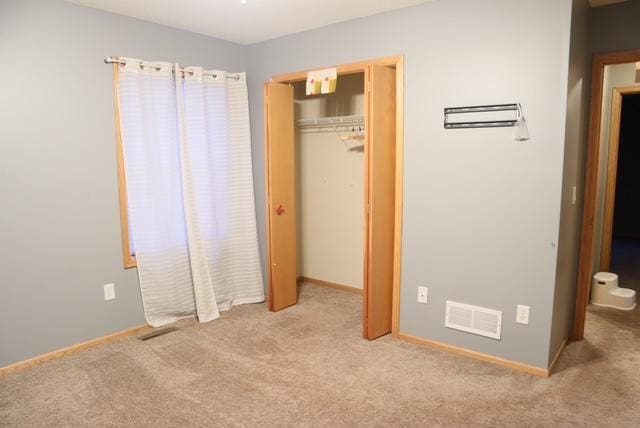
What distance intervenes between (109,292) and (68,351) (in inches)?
18.4

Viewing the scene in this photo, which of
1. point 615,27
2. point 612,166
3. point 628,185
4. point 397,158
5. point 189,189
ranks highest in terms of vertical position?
point 615,27

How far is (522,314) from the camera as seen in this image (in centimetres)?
265

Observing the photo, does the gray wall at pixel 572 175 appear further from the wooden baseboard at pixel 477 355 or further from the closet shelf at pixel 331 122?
the closet shelf at pixel 331 122

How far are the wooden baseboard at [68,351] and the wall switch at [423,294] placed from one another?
7.07 ft

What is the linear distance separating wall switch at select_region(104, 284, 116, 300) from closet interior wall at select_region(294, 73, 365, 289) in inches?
81.1

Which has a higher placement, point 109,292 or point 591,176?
point 591,176

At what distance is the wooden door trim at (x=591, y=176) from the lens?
293 cm

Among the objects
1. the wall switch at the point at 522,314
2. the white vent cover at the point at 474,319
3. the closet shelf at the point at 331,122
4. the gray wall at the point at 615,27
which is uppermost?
the gray wall at the point at 615,27

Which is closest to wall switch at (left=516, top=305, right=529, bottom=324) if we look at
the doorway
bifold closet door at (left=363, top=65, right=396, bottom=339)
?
bifold closet door at (left=363, top=65, right=396, bottom=339)

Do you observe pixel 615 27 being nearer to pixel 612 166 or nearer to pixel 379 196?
pixel 612 166

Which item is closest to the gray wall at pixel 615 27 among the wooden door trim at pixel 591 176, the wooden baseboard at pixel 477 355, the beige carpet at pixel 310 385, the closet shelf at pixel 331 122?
the wooden door trim at pixel 591 176

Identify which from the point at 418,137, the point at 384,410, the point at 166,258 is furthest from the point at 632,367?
the point at 166,258

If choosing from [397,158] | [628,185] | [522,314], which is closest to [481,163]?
[397,158]

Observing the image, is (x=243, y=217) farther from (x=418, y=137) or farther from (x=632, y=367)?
(x=632, y=367)
